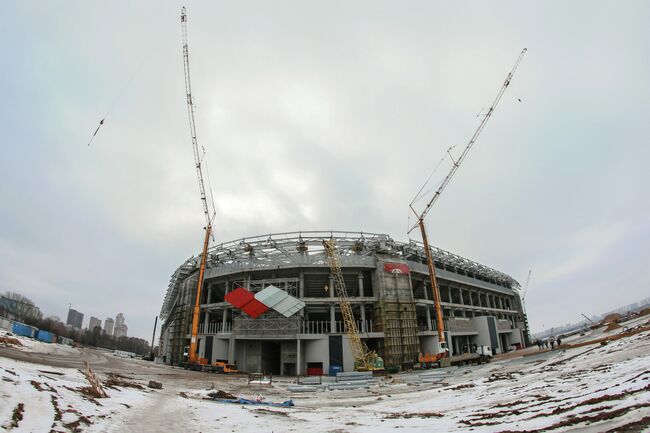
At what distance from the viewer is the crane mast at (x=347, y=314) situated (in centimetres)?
4534

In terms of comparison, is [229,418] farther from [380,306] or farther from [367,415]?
[380,306]

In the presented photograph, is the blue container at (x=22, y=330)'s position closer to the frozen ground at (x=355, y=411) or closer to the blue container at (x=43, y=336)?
the blue container at (x=43, y=336)

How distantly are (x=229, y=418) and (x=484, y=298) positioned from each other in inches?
3306

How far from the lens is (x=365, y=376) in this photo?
3619cm

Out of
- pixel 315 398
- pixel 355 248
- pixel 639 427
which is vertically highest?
pixel 355 248

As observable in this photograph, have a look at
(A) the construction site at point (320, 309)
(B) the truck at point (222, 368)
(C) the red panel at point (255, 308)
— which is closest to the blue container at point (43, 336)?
(A) the construction site at point (320, 309)

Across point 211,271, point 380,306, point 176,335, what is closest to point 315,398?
point 380,306

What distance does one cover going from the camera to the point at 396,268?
53.8m

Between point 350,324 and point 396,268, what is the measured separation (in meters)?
10.9

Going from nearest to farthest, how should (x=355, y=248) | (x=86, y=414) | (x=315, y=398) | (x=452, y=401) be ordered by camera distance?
(x=86, y=414)
(x=452, y=401)
(x=315, y=398)
(x=355, y=248)

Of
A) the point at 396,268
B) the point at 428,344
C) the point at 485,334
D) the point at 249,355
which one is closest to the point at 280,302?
the point at 249,355

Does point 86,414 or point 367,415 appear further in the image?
point 367,415

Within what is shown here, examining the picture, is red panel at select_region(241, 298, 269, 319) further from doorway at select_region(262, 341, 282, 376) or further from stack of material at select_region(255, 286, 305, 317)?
doorway at select_region(262, 341, 282, 376)

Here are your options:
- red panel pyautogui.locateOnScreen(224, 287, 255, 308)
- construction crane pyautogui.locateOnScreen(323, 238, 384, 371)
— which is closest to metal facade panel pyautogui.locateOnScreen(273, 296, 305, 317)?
red panel pyautogui.locateOnScreen(224, 287, 255, 308)
